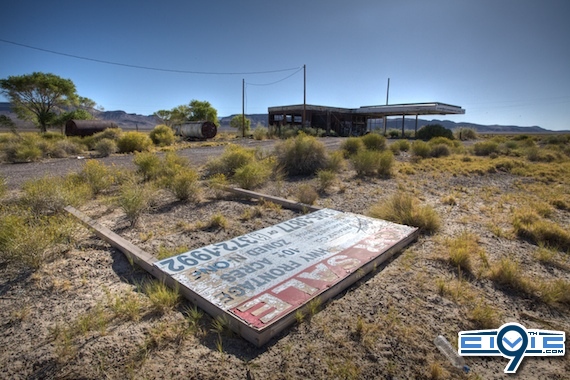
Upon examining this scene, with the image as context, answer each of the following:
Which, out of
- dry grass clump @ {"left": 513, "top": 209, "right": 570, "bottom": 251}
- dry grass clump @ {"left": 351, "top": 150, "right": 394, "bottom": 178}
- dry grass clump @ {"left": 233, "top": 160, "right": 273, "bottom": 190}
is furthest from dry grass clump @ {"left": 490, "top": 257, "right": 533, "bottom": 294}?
dry grass clump @ {"left": 351, "top": 150, "right": 394, "bottom": 178}

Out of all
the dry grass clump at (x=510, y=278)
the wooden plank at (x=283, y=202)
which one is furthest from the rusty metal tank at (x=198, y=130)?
the dry grass clump at (x=510, y=278)

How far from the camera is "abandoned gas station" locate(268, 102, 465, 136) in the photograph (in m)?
32.8

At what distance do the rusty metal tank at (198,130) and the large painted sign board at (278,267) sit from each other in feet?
89.3

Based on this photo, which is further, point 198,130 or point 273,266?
point 198,130

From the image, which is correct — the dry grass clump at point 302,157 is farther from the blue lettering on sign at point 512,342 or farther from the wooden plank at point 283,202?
the blue lettering on sign at point 512,342

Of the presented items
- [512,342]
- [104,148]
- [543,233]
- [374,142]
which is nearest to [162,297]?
[512,342]

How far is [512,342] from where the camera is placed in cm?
241

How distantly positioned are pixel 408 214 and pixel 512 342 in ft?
9.12

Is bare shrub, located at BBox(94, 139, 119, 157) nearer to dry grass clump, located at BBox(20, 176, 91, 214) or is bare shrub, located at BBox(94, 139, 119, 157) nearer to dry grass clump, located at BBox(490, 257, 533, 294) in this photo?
dry grass clump, located at BBox(20, 176, 91, 214)

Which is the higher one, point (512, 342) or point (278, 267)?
point (278, 267)

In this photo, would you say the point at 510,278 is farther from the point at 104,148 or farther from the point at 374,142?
the point at 104,148

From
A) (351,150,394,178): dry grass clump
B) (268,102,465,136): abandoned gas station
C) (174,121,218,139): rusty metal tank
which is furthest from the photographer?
(268,102,465,136): abandoned gas station

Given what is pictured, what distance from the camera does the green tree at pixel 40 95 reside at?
3931 cm

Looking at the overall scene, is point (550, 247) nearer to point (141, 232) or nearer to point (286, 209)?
point (286, 209)
